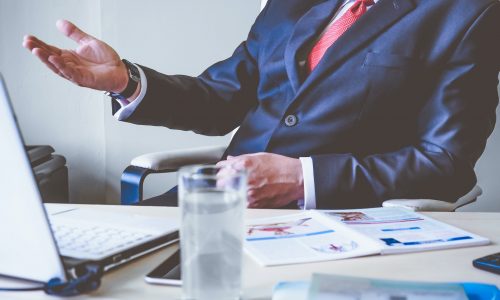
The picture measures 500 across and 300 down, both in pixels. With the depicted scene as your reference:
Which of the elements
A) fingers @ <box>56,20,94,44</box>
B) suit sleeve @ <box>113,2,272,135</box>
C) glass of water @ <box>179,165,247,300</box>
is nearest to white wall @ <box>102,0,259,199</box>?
suit sleeve @ <box>113,2,272,135</box>

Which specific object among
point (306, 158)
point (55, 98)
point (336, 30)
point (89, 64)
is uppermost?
point (336, 30)

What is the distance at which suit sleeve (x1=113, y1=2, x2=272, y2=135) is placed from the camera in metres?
1.51

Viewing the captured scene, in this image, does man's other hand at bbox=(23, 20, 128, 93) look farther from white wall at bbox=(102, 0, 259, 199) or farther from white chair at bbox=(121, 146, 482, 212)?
white wall at bbox=(102, 0, 259, 199)

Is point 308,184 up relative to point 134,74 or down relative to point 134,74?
down

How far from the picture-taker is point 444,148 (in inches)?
48.8

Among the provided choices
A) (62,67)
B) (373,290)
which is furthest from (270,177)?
(373,290)

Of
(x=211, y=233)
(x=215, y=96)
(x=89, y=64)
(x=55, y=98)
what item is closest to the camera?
(x=211, y=233)

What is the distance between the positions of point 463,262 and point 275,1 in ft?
3.53

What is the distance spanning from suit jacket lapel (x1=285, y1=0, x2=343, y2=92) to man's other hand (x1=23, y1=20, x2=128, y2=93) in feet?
1.39

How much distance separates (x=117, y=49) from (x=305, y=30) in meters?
1.15

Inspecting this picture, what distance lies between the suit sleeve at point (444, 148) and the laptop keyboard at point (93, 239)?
541 millimetres

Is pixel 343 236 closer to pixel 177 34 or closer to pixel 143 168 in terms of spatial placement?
pixel 143 168

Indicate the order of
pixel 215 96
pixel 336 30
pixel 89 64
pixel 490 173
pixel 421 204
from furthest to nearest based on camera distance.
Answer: pixel 490 173, pixel 215 96, pixel 336 30, pixel 89 64, pixel 421 204

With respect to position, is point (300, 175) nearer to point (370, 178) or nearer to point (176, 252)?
point (370, 178)
